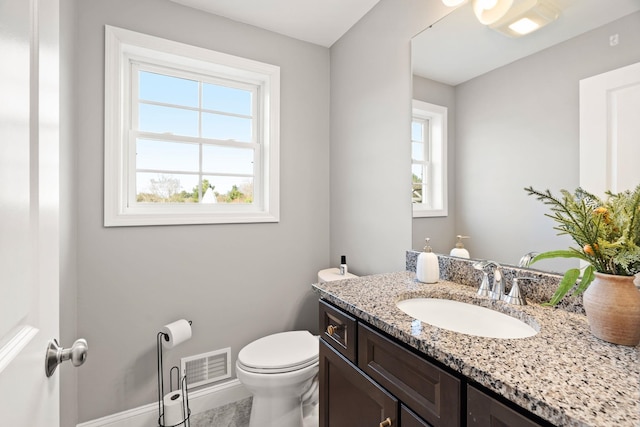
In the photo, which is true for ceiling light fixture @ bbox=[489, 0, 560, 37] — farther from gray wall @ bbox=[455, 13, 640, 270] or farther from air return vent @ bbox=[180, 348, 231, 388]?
air return vent @ bbox=[180, 348, 231, 388]

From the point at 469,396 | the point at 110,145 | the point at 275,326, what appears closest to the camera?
the point at 469,396

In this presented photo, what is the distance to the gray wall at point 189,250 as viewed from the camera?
1.60 meters

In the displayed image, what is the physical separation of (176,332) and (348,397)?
3.50ft

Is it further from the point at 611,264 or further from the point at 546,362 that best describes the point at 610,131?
the point at 546,362

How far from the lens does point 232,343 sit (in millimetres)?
1977

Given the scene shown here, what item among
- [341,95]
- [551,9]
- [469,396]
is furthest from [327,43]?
[469,396]

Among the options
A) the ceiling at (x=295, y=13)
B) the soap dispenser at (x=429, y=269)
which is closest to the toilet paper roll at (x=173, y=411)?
the soap dispenser at (x=429, y=269)

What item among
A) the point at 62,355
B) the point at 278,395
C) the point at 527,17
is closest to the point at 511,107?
the point at 527,17

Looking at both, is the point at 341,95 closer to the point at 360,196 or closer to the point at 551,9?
the point at 360,196

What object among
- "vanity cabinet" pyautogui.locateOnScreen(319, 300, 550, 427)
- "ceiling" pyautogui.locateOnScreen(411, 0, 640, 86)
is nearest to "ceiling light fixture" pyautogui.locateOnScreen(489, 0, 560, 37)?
"ceiling" pyautogui.locateOnScreen(411, 0, 640, 86)

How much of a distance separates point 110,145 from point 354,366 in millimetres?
1678

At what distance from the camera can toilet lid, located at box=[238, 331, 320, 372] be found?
1530 mm

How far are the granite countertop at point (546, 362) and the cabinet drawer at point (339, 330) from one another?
0.19 feet

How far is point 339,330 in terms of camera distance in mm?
1105
